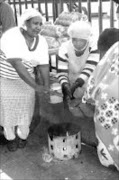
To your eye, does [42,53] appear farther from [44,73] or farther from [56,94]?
[56,94]

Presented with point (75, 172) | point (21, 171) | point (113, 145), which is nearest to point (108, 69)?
point (113, 145)

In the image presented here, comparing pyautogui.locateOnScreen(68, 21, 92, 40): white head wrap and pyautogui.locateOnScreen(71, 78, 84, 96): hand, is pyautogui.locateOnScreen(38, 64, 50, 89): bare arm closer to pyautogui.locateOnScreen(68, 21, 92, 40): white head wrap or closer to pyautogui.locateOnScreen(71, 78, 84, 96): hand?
pyautogui.locateOnScreen(71, 78, 84, 96): hand

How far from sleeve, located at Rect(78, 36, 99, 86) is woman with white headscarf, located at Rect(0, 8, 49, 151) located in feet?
1.42

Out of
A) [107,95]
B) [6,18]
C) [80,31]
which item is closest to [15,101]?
[80,31]

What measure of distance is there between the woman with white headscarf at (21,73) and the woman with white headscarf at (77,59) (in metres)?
0.21

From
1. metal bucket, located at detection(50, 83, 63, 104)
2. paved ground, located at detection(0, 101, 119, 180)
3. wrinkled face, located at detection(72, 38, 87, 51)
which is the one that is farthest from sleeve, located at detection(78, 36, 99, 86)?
paved ground, located at detection(0, 101, 119, 180)

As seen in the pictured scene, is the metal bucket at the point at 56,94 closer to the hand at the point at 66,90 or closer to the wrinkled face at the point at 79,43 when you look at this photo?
the hand at the point at 66,90

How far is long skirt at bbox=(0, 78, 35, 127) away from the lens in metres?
4.08

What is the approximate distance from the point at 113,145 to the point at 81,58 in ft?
3.86

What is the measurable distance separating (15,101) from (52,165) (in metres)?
0.87

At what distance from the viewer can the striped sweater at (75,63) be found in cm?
395

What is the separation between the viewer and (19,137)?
435cm

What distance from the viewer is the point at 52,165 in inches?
152

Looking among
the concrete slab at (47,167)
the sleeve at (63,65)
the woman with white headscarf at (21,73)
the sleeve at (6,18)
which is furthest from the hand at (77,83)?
the sleeve at (6,18)
